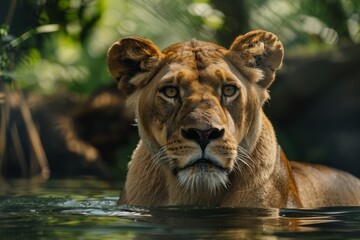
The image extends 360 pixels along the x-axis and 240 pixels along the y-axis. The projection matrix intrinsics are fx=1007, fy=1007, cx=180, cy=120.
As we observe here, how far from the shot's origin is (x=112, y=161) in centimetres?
1391

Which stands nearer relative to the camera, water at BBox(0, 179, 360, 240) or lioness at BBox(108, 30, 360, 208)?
water at BBox(0, 179, 360, 240)

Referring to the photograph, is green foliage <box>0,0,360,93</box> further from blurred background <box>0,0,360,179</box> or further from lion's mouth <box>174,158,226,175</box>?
lion's mouth <box>174,158,226,175</box>

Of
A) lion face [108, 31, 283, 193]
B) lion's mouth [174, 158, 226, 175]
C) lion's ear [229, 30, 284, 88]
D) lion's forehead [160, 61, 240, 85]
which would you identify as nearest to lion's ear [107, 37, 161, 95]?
lion face [108, 31, 283, 193]

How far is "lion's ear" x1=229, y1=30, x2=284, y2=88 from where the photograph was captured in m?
7.15

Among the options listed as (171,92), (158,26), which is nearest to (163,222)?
(171,92)

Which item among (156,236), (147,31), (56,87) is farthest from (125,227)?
(56,87)

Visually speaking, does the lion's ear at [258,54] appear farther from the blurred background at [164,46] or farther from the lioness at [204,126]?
the blurred background at [164,46]

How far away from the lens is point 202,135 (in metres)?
6.18

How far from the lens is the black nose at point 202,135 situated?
20.3 feet

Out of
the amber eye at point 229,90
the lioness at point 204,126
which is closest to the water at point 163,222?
the lioness at point 204,126

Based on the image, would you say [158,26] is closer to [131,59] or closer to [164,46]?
[164,46]

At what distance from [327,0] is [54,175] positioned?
13.2ft

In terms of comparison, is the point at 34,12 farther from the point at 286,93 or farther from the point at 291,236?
the point at 291,236

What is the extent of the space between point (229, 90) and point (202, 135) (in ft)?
2.14
